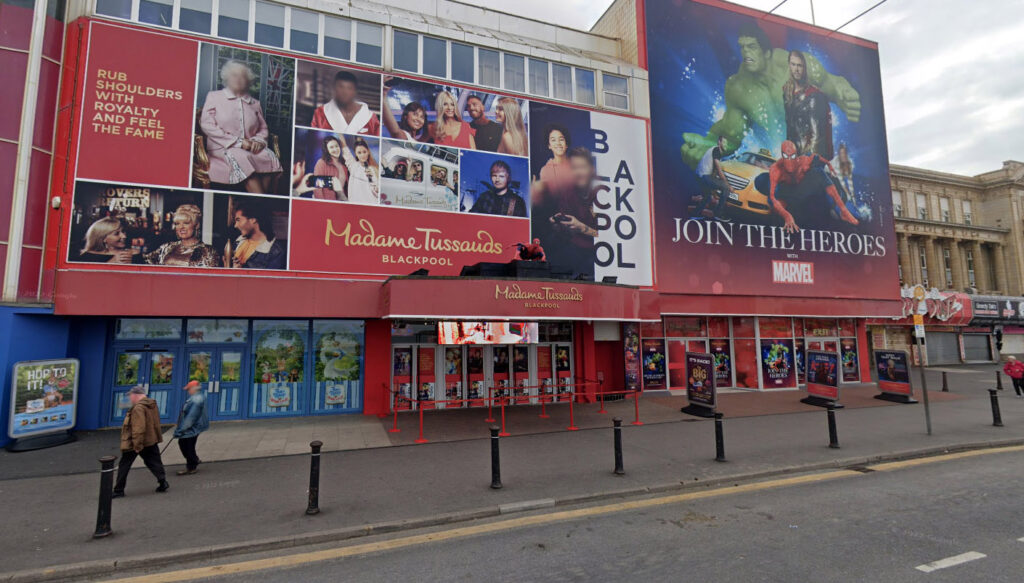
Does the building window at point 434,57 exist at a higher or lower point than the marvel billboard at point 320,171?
higher

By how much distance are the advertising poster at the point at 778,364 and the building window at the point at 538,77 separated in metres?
13.8

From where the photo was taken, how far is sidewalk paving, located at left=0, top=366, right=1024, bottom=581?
6070 mm

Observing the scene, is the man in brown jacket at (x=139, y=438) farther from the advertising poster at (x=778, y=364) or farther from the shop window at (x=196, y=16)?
the advertising poster at (x=778, y=364)

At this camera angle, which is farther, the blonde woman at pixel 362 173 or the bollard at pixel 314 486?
the blonde woman at pixel 362 173

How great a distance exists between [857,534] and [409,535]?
5.53 m

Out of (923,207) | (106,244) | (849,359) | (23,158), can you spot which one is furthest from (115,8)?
(923,207)

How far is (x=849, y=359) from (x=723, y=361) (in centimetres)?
701

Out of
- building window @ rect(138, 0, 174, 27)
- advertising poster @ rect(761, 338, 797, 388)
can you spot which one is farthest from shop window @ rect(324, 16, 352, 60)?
advertising poster @ rect(761, 338, 797, 388)

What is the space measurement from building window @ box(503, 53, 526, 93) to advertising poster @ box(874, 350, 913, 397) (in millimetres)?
16351

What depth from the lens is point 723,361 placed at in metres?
20.1

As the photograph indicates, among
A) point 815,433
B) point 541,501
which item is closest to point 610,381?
point 815,433

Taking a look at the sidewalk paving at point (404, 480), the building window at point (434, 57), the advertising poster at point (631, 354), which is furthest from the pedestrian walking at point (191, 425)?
the advertising poster at point (631, 354)

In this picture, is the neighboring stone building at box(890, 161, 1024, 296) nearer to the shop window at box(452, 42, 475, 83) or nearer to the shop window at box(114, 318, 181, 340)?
the shop window at box(452, 42, 475, 83)

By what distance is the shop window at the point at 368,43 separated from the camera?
15.2m
